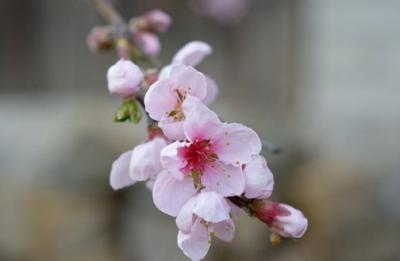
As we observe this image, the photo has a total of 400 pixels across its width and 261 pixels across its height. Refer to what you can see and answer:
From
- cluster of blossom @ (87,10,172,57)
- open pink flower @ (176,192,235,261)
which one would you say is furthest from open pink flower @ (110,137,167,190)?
cluster of blossom @ (87,10,172,57)

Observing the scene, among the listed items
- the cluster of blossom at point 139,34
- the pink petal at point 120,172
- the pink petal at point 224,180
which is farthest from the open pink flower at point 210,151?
the cluster of blossom at point 139,34

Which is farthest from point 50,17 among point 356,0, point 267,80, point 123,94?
point 123,94

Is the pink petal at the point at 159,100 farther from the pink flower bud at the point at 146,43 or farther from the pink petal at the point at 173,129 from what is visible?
the pink flower bud at the point at 146,43

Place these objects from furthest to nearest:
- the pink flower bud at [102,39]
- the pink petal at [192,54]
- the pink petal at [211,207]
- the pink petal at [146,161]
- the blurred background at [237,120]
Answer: the blurred background at [237,120], the pink flower bud at [102,39], the pink petal at [192,54], the pink petal at [146,161], the pink petal at [211,207]

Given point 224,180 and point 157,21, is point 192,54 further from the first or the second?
point 157,21

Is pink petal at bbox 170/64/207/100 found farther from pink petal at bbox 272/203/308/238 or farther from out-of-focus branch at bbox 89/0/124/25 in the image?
out-of-focus branch at bbox 89/0/124/25

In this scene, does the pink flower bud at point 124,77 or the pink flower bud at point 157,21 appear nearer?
the pink flower bud at point 124,77

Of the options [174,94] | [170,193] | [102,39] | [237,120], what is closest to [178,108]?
[174,94]

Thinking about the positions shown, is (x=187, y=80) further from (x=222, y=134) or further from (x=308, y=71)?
(x=308, y=71)

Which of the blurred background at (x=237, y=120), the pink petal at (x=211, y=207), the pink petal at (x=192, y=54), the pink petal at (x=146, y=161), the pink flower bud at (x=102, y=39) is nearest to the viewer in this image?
the pink petal at (x=211, y=207)
